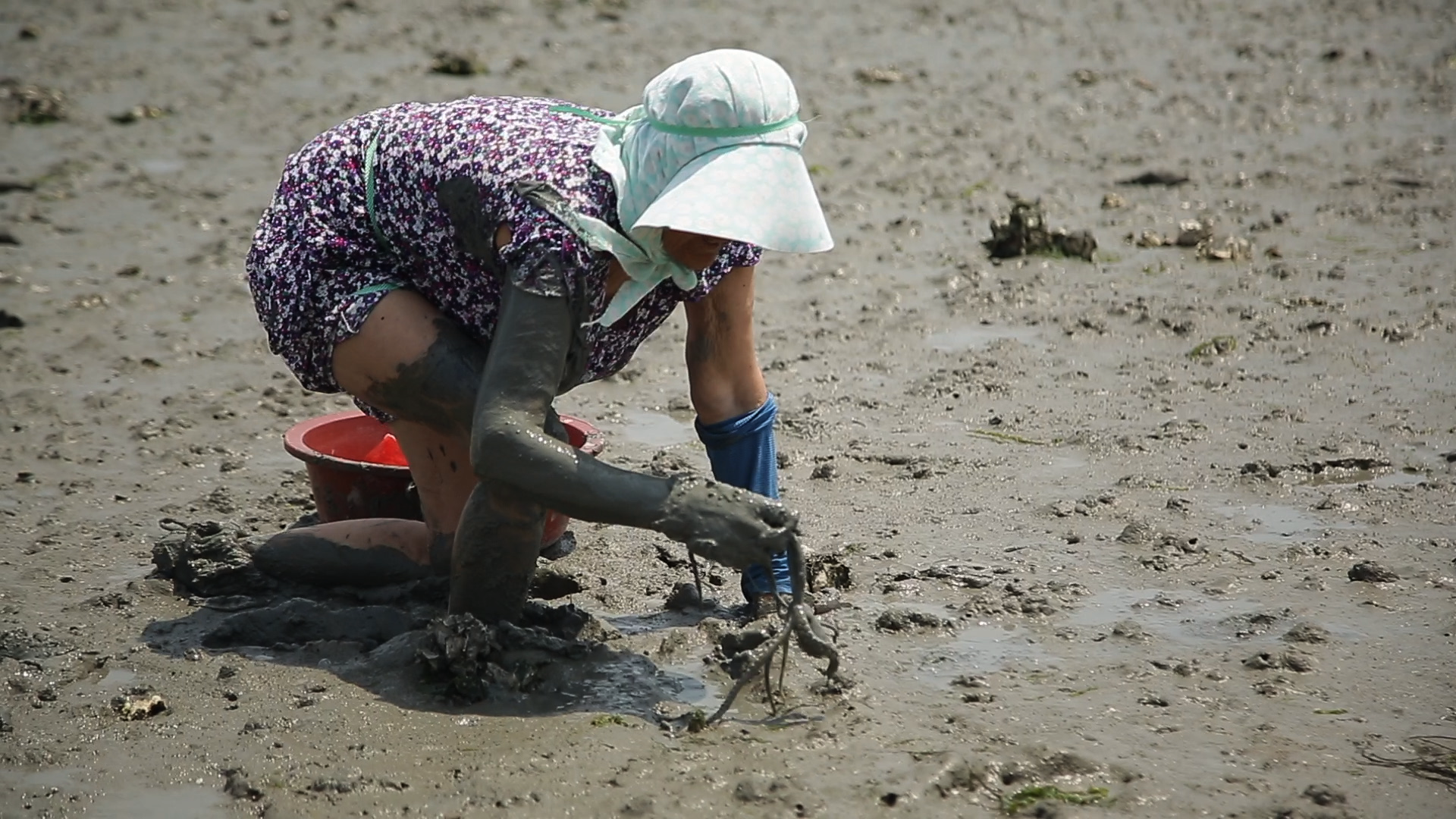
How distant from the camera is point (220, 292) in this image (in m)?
6.06

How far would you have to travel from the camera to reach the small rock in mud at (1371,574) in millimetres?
3768

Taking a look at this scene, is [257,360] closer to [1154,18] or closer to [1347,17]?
[1154,18]

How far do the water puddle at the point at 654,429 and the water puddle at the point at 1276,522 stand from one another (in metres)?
1.53

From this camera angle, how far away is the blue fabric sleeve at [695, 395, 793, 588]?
3650 mm

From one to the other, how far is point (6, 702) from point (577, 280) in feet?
4.69

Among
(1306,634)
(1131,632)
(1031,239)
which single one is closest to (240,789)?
(1131,632)

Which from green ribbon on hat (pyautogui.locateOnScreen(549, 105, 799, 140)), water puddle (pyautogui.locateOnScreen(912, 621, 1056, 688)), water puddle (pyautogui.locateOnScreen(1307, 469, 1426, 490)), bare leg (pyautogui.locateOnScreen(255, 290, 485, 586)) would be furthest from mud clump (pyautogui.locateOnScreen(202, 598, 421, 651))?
water puddle (pyautogui.locateOnScreen(1307, 469, 1426, 490))

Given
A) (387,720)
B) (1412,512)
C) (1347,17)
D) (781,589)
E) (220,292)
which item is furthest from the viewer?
(1347,17)

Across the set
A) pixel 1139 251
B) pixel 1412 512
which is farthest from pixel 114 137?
pixel 1412 512

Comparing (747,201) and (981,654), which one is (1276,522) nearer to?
(981,654)

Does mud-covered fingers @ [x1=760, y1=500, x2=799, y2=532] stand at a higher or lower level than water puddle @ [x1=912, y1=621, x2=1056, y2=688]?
higher

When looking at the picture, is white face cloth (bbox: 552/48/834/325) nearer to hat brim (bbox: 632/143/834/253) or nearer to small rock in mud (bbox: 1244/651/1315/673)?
hat brim (bbox: 632/143/834/253)

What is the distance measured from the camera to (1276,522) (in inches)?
163

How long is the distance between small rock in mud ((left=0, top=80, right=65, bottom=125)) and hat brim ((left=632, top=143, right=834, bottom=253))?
6.08m
